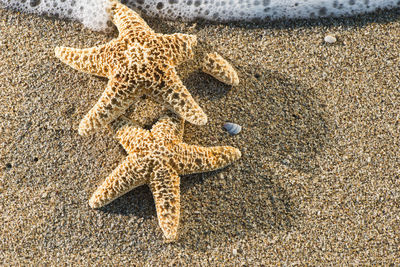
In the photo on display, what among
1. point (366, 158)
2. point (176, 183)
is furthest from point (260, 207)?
point (366, 158)

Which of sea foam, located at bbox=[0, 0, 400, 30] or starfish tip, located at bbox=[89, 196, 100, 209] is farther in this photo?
sea foam, located at bbox=[0, 0, 400, 30]

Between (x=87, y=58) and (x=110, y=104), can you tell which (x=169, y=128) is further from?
(x=87, y=58)

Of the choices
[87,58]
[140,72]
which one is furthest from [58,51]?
[140,72]

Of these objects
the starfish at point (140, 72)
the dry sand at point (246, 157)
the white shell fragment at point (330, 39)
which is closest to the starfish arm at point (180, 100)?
the starfish at point (140, 72)

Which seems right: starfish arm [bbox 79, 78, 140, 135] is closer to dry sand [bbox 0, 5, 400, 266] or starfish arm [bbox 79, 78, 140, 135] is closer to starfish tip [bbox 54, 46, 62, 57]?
dry sand [bbox 0, 5, 400, 266]

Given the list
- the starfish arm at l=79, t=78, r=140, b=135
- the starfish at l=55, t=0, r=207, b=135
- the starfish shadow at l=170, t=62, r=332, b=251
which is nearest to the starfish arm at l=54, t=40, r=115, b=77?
the starfish at l=55, t=0, r=207, b=135

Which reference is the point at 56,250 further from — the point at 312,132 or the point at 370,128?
the point at 370,128
